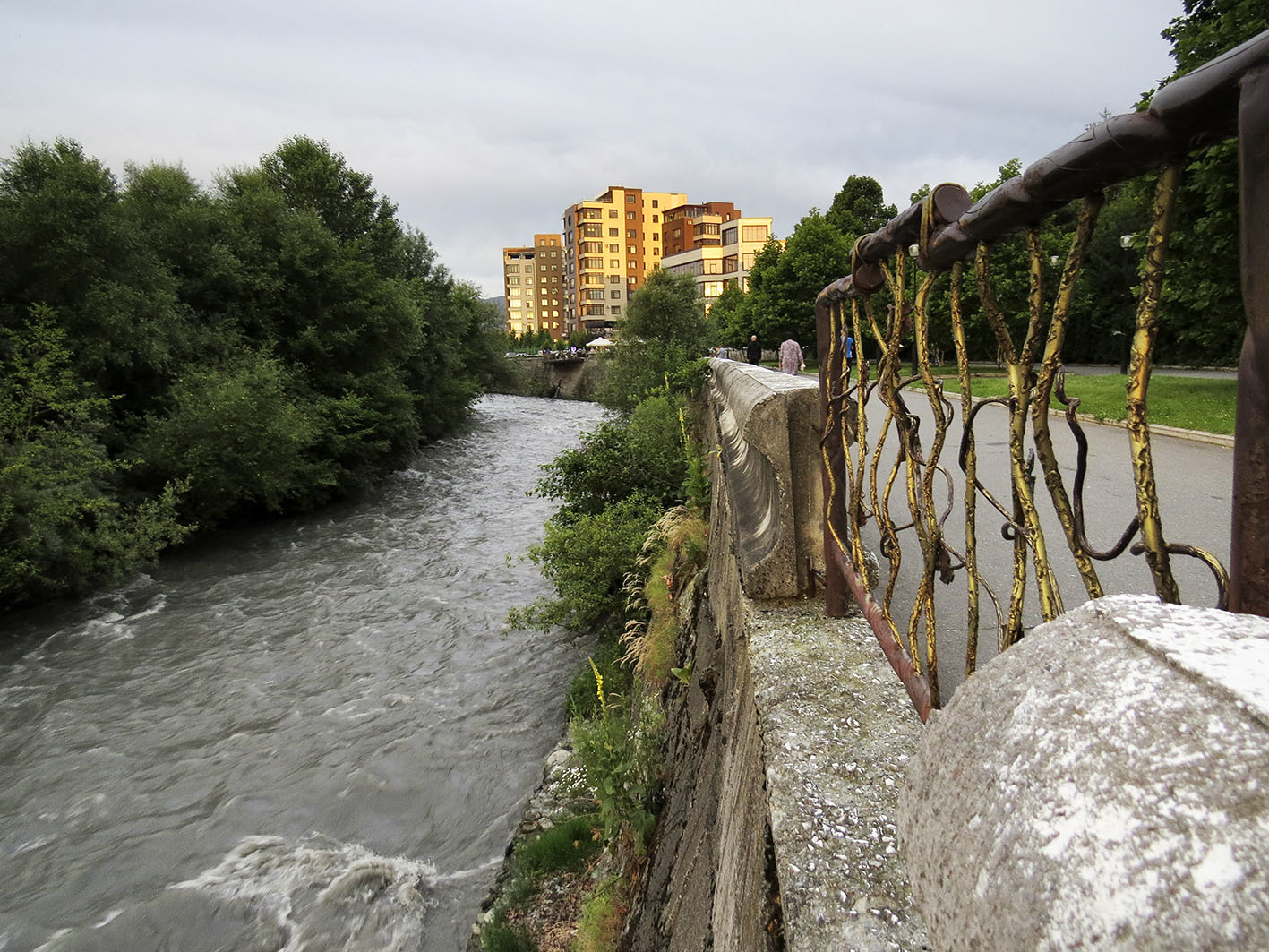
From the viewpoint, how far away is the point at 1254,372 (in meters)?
0.75

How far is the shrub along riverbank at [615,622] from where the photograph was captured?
15.1ft

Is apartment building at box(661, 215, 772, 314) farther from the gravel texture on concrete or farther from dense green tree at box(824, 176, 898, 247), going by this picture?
the gravel texture on concrete

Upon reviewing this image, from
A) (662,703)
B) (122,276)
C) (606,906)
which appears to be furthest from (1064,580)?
(122,276)

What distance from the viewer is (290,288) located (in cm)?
2389

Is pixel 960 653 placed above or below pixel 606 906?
above

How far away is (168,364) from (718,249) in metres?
83.9

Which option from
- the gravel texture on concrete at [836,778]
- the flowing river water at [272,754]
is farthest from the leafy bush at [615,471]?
the gravel texture on concrete at [836,778]

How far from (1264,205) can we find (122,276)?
68.1 ft

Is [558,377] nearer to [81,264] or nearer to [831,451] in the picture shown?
[81,264]

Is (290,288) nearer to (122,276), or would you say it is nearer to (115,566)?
(122,276)

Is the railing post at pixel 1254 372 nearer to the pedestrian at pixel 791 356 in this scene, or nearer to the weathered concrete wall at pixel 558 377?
the pedestrian at pixel 791 356

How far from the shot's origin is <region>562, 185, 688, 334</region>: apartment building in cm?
10825

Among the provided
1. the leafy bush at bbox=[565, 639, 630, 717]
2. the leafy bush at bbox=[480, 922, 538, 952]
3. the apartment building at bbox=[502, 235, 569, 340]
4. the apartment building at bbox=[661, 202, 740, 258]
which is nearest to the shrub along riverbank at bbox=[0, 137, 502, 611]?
the leafy bush at bbox=[565, 639, 630, 717]

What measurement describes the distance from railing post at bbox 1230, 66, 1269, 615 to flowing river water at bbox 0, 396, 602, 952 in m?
6.20
